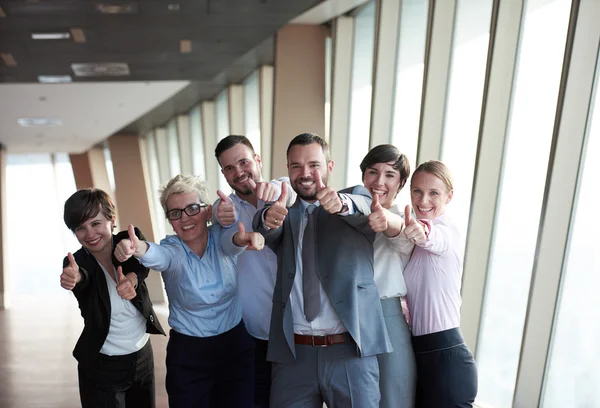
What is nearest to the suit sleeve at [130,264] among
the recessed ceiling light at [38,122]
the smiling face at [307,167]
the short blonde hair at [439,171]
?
the smiling face at [307,167]

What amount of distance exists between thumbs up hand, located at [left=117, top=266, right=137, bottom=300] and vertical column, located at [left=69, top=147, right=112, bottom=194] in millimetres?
17531

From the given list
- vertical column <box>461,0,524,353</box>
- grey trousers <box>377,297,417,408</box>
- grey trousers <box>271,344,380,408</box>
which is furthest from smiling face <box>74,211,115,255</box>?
vertical column <box>461,0,524,353</box>

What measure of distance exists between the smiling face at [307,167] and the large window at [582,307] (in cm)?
204

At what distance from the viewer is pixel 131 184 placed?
55.9 ft

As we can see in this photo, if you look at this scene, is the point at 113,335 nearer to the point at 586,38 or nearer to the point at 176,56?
the point at 586,38

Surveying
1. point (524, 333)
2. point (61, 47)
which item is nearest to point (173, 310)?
point (524, 333)

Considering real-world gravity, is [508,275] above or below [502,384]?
above

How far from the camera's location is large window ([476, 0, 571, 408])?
155 inches

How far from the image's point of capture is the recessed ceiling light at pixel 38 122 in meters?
13.4

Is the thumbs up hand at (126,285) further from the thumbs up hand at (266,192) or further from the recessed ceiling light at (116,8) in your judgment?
the recessed ceiling light at (116,8)

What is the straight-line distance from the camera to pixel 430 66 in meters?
5.02

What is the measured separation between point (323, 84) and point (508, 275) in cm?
403

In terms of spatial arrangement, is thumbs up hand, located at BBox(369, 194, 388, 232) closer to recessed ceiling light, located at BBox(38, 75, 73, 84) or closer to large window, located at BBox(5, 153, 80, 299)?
recessed ceiling light, located at BBox(38, 75, 73, 84)

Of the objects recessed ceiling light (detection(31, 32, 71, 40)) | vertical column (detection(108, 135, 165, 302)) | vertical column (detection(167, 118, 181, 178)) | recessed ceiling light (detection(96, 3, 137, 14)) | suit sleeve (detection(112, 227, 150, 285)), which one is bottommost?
vertical column (detection(108, 135, 165, 302))
